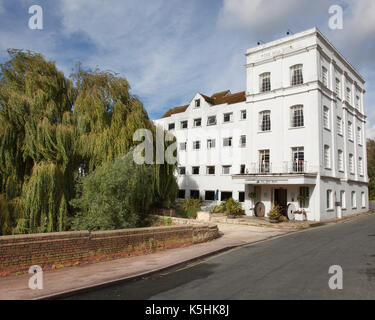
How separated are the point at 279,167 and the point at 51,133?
18.1 metres

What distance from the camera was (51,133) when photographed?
42.5 ft

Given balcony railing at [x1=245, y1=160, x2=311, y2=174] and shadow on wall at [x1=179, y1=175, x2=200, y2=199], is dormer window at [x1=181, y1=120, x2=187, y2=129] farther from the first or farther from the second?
balcony railing at [x1=245, y1=160, x2=311, y2=174]

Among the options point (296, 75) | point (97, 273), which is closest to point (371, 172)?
point (296, 75)

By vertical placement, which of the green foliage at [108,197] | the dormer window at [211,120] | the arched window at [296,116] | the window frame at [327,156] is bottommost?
the green foliage at [108,197]

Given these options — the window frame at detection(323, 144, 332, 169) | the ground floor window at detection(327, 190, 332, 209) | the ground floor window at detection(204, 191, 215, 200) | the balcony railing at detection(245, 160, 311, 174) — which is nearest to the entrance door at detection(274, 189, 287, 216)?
the balcony railing at detection(245, 160, 311, 174)

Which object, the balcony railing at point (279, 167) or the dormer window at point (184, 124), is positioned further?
the dormer window at point (184, 124)

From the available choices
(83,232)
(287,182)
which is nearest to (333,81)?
(287,182)

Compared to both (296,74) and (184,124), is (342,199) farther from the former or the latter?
(184,124)

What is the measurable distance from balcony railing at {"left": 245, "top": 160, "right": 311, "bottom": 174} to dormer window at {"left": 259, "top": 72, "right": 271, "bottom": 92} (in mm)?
6867

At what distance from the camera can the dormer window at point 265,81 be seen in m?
27.0

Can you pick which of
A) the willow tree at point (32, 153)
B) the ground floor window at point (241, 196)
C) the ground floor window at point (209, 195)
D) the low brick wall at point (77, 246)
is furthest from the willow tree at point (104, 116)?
the ground floor window at point (209, 195)

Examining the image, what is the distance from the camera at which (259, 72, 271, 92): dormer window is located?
26953mm

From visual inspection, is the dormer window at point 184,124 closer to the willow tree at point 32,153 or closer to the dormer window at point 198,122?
the dormer window at point 198,122

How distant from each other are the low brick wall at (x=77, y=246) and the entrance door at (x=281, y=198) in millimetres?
14626
